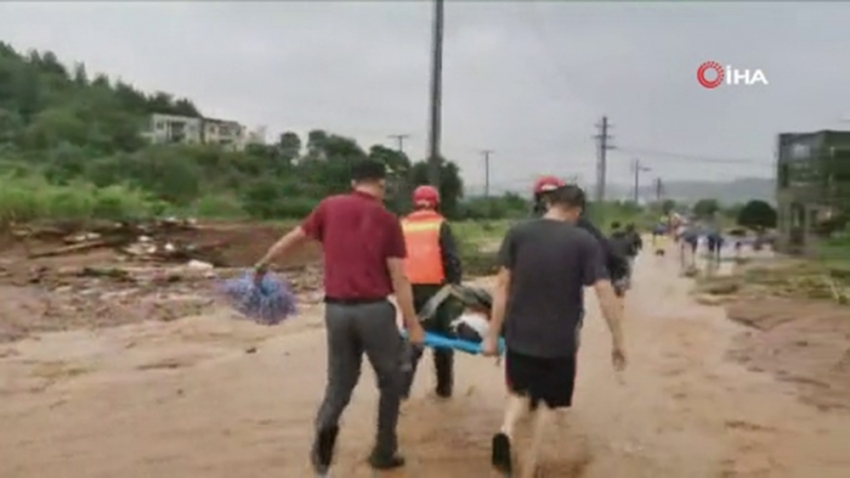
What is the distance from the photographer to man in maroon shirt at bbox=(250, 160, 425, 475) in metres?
A: 6.08

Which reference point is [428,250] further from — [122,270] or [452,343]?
[122,270]

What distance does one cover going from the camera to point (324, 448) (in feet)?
20.5

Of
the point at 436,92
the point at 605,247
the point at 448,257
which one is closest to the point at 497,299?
the point at 448,257

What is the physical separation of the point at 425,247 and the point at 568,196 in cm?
238

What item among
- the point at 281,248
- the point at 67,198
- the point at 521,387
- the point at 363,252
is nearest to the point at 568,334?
the point at 521,387

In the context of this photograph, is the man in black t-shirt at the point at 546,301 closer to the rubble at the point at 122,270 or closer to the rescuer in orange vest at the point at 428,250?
the rescuer in orange vest at the point at 428,250

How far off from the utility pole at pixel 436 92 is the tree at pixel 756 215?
35139 millimetres

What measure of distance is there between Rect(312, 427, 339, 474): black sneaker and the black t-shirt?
110 cm

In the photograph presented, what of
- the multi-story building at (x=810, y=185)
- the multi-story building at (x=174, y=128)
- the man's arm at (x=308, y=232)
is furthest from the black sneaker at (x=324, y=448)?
the multi-story building at (x=174, y=128)

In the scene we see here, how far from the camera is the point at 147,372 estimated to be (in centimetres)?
1163

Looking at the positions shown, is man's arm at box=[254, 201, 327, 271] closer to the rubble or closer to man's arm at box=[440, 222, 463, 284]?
man's arm at box=[440, 222, 463, 284]

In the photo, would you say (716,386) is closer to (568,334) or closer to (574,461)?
(574,461)

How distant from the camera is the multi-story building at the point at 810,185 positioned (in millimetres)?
44250

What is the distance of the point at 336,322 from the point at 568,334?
120 cm
